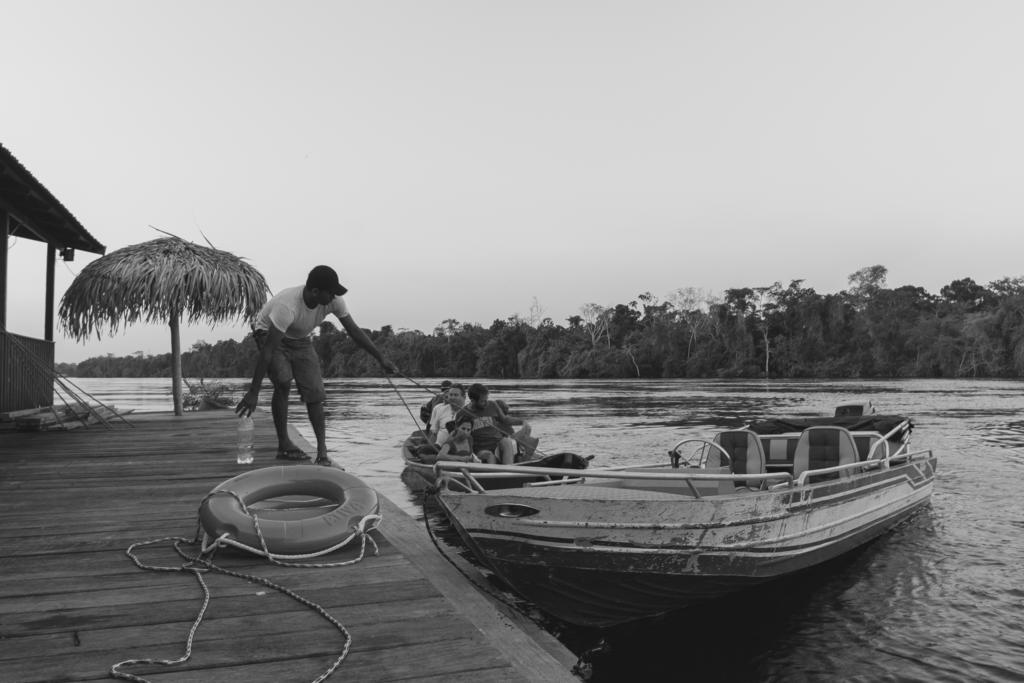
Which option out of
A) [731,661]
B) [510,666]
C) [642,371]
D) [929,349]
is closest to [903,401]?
[731,661]

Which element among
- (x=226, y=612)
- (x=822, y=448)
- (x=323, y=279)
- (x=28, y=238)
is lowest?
(x=226, y=612)

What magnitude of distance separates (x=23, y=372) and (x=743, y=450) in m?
12.4

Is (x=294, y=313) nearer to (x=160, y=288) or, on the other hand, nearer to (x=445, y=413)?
(x=445, y=413)

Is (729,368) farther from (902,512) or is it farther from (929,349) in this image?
(902,512)

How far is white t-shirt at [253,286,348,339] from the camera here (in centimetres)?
696

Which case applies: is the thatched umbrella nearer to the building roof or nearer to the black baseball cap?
the building roof

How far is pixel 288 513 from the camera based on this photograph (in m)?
5.17

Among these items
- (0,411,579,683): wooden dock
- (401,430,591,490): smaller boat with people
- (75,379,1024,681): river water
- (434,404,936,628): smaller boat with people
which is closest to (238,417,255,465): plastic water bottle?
(0,411,579,683): wooden dock

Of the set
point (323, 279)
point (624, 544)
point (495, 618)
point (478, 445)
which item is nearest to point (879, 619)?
point (624, 544)

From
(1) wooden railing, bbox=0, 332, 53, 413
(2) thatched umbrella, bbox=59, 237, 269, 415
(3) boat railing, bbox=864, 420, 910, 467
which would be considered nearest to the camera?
(3) boat railing, bbox=864, 420, 910, 467

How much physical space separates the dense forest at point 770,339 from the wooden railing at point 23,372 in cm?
6861

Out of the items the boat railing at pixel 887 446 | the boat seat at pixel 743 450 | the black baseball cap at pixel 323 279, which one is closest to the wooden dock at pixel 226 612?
the black baseball cap at pixel 323 279

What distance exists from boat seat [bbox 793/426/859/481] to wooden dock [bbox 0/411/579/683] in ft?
15.6

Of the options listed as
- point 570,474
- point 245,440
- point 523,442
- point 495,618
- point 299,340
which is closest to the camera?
point 495,618
